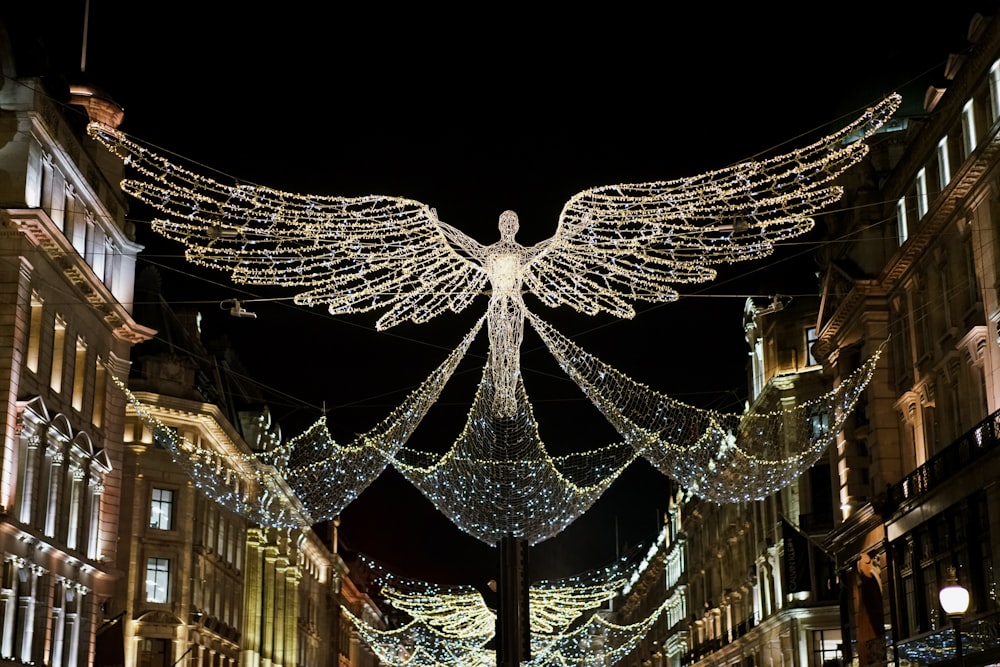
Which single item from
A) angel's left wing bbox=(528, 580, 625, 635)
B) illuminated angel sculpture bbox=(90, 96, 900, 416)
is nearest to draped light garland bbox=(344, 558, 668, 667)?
angel's left wing bbox=(528, 580, 625, 635)

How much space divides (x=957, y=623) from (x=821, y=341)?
26629mm

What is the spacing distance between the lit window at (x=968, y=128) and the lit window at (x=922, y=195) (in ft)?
12.1

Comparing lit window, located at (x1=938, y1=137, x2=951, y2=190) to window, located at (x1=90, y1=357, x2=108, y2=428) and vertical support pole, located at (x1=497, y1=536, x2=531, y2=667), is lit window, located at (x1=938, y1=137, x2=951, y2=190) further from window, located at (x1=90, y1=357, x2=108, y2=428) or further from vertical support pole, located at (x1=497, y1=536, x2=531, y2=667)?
window, located at (x1=90, y1=357, x2=108, y2=428)

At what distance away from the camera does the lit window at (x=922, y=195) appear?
1441 inches

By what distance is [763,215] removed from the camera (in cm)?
2100

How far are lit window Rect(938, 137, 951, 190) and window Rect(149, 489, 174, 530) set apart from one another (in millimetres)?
32356

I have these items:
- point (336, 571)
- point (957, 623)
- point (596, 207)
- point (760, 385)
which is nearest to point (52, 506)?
point (596, 207)

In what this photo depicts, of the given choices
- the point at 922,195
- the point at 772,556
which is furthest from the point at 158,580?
the point at 922,195

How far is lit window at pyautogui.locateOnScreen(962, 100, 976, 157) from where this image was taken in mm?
32062

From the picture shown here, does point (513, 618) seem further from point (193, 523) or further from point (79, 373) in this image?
point (193, 523)

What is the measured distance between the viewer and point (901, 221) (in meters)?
39.5

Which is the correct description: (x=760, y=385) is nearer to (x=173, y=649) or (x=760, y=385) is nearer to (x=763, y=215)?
(x=173, y=649)

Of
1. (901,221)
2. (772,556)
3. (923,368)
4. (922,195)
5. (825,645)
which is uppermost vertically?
(901,221)

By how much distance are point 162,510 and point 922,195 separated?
31469mm
